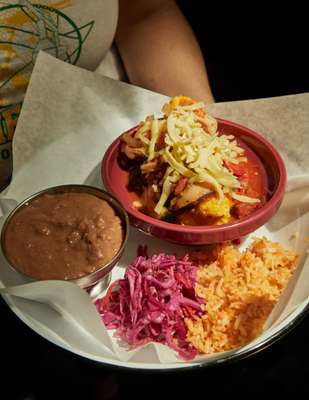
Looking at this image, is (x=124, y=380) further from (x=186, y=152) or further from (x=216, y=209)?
(x=186, y=152)

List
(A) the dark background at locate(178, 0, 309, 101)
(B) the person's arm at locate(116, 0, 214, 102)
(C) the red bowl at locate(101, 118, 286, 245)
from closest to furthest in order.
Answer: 1. (C) the red bowl at locate(101, 118, 286, 245)
2. (B) the person's arm at locate(116, 0, 214, 102)
3. (A) the dark background at locate(178, 0, 309, 101)

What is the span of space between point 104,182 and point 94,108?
0.29 m

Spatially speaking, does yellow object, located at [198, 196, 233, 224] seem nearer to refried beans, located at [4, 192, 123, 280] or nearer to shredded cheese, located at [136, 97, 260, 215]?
shredded cheese, located at [136, 97, 260, 215]

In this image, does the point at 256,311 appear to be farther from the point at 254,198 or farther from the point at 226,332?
the point at 254,198

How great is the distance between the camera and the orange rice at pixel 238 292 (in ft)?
3.68

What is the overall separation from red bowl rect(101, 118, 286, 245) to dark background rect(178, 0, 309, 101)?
2.65 feet

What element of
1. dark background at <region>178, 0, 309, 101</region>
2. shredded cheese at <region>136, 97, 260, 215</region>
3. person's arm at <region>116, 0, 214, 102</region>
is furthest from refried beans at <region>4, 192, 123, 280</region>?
dark background at <region>178, 0, 309, 101</region>

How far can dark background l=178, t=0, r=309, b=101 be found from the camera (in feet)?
7.26

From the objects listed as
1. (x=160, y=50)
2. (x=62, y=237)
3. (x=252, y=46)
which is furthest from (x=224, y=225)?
(x=252, y=46)

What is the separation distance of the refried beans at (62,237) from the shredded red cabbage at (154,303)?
3.8 inches

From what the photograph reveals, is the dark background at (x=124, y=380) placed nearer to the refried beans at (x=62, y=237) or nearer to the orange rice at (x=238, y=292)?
the orange rice at (x=238, y=292)

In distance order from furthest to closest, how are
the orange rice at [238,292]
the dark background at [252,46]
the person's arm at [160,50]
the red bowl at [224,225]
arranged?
the dark background at [252,46] → the person's arm at [160,50] → the red bowl at [224,225] → the orange rice at [238,292]

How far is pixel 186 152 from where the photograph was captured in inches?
53.2

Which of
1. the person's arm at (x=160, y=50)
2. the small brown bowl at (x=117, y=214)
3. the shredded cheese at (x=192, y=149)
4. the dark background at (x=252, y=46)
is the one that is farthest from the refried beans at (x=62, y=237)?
the dark background at (x=252, y=46)
